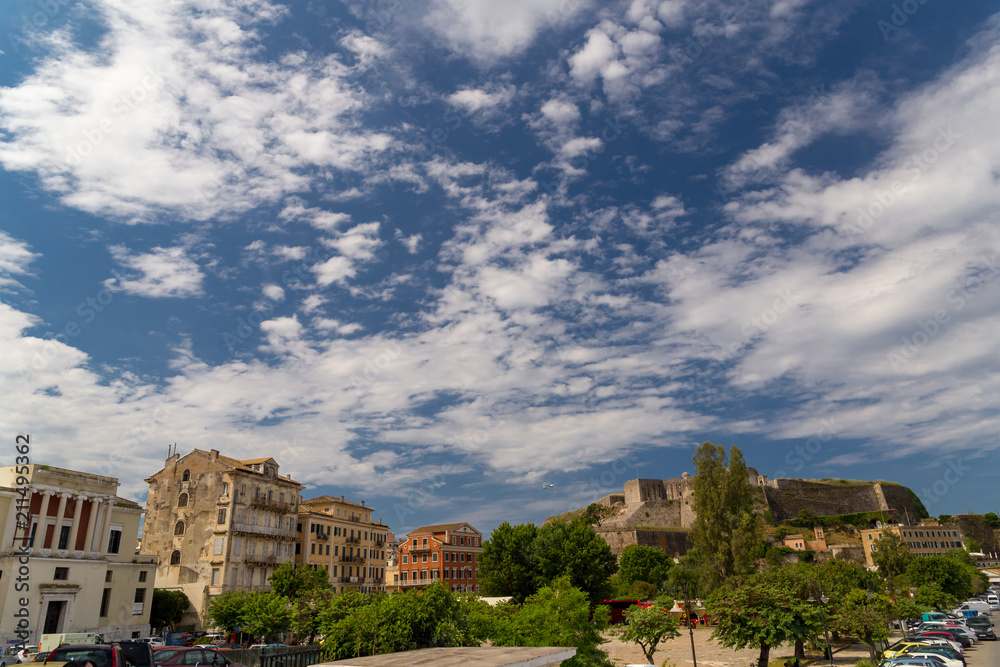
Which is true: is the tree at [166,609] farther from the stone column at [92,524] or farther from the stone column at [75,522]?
the stone column at [75,522]

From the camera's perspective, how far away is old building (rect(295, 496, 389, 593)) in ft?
212

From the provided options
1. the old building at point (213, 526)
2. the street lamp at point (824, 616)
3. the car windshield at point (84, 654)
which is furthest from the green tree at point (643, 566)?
the car windshield at point (84, 654)

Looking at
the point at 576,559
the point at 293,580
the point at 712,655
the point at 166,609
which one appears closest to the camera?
the point at 712,655

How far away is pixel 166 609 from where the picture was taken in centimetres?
4894

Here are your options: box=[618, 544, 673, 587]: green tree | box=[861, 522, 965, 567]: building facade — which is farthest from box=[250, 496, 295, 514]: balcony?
box=[861, 522, 965, 567]: building facade

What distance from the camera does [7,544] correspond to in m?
35.8

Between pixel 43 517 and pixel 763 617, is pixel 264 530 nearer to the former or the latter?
pixel 43 517

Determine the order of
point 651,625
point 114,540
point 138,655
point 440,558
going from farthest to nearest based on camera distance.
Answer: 1. point 440,558
2. point 114,540
3. point 651,625
4. point 138,655

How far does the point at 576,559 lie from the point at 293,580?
96.4 feet

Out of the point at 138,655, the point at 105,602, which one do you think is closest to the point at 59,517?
the point at 105,602

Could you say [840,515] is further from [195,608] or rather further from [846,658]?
[195,608]

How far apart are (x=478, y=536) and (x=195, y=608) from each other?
52065mm

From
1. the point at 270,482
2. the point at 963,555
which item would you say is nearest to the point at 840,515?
the point at 963,555

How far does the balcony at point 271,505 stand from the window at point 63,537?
1777 cm
